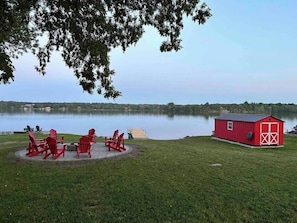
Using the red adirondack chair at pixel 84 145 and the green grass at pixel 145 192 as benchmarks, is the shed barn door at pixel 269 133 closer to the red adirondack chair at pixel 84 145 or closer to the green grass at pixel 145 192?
the green grass at pixel 145 192

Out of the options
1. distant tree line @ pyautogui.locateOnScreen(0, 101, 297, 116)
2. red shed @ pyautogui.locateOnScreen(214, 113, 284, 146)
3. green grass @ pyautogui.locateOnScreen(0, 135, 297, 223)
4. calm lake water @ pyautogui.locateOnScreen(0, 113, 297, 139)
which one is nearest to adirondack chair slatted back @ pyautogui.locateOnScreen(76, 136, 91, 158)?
green grass @ pyautogui.locateOnScreen(0, 135, 297, 223)

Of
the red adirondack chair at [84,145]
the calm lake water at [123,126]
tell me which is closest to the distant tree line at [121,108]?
the calm lake water at [123,126]

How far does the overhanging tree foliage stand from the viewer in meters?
5.82

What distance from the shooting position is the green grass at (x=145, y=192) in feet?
16.1

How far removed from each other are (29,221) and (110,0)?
4.64 meters

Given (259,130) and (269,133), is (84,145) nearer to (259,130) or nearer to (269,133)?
(259,130)

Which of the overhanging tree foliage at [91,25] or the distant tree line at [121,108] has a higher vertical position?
the overhanging tree foliage at [91,25]

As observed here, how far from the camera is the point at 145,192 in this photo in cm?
598

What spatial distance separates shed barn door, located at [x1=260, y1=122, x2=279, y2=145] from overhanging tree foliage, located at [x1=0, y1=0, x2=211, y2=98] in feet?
46.8

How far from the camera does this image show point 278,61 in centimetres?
3362

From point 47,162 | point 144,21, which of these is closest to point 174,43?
point 144,21

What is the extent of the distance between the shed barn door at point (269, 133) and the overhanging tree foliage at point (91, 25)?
Answer: 14.3 metres

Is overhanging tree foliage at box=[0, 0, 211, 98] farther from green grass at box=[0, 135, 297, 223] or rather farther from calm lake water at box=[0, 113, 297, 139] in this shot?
calm lake water at box=[0, 113, 297, 139]

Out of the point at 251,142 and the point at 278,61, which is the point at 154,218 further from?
the point at 278,61
